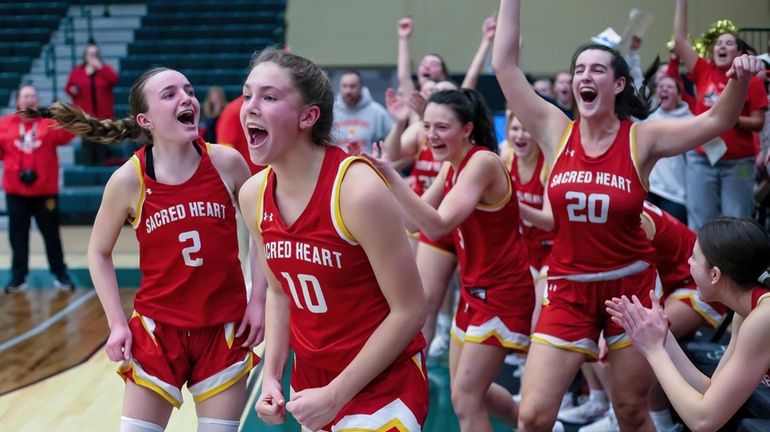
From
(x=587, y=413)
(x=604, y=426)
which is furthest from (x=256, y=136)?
(x=587, y=413)

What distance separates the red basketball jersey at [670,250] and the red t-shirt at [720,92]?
1.85 m

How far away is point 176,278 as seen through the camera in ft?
10.2

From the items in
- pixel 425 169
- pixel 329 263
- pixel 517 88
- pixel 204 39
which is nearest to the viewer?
pixel 329 263

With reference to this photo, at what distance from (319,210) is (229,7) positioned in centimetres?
1293

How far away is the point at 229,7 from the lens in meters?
14.8

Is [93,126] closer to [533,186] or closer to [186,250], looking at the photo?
[186,250]

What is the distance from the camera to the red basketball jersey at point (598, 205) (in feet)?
11.0

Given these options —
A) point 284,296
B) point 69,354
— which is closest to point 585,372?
point 284,296

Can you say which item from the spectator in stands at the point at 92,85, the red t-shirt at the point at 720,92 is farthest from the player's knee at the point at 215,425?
the spectator in stands at the point at 92,85

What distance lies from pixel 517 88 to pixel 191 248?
1.34 metres

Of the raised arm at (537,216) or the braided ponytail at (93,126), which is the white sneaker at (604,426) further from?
the braided ponytail at (93,126)

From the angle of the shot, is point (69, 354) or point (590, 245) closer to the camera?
point (590, 245)

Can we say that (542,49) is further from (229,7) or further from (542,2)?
(229,7)

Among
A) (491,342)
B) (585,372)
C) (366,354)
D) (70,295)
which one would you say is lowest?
(70,295)
